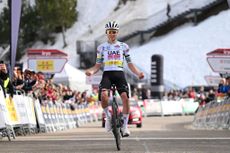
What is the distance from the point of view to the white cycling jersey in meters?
15.8

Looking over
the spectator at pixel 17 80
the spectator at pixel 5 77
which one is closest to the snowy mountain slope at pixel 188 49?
the spectator at pixel 17 80

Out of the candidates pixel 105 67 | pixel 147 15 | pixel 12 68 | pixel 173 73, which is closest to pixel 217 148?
pixel 105 67

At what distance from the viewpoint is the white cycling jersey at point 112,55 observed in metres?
15.8

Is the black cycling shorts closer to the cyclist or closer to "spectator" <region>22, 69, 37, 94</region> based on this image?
the cyclist

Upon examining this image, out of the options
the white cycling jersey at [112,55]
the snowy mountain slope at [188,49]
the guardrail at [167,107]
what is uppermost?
the snowy mountain slope at [188,49]

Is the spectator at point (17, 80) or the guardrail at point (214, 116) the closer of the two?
the spectator at point (17, 80)

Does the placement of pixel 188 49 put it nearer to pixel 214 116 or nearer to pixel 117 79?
pixel 214 116

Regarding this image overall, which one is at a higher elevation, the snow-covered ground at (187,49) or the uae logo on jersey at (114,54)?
the snow-covered ground at (187,49)

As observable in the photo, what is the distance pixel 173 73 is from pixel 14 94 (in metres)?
61.1

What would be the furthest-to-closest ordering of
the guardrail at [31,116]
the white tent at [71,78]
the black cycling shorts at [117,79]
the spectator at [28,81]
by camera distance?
the white tent at [71,78] → the spectator at [28,81] → the guardrail at [31,116] → the black cycling shorts at [117,79]

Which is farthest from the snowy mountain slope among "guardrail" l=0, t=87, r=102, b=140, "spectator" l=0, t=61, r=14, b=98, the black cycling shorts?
the black cycling shorts

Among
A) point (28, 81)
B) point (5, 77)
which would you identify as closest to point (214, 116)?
point (28, 81)

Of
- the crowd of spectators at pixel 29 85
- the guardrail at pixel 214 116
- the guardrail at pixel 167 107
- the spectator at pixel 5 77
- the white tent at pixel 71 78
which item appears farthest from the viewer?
the guardrail at pixel 167 107

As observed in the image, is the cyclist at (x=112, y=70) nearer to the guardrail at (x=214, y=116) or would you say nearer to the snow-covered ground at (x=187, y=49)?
the guardrail at (x=214, y=116)
